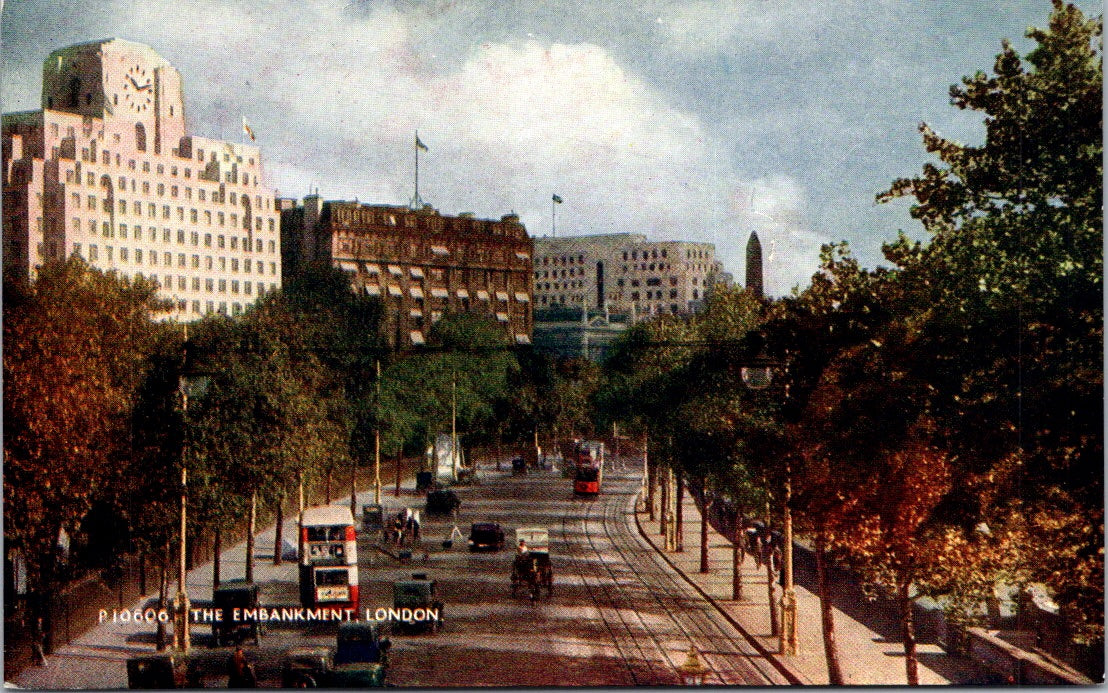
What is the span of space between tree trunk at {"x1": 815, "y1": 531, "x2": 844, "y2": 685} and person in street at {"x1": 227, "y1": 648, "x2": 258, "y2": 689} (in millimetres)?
4371

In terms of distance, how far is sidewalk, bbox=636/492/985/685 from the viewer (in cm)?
969

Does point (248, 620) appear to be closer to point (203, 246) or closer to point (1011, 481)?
point (203, 246)

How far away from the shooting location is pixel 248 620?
10141 mm

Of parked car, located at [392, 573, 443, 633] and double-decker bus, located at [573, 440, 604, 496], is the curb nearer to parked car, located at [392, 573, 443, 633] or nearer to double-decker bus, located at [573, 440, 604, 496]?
double-decker bus, located at [573, 440, 604, 496]

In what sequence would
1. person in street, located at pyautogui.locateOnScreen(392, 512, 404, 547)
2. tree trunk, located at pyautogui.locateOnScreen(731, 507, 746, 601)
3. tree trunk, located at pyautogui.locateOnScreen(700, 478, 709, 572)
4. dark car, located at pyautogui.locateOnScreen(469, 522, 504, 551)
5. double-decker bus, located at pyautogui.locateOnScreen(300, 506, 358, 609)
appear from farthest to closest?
tree trunk, located at pyautogui.locateOnScreen(700, 478, 709, 572)
tree trunk, located at pyautogui.locateOnScreen(731, 507, 746, 601)
person in street, located at pyautogui.locateOnScreen(392, 512, 404, 547)
dark car, located at pyautogui.locateOnScreen(469, 522, 504, 551)
double-decker bus, located at pyautogui.locateOnScreen(300, 506, 358, 609)

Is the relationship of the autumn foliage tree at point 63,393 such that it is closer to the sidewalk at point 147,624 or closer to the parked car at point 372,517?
the sidewalk at point 147,624

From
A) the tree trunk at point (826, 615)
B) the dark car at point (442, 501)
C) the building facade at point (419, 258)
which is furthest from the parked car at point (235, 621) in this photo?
the tree trunk at point (826, 615)

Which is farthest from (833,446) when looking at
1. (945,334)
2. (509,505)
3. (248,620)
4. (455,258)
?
(248,620)

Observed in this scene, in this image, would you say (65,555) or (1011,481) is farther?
(65,555)

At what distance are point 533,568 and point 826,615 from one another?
94.7 inches

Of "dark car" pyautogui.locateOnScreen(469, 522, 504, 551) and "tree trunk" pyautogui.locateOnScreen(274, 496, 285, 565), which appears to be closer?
"tree trunk" pyautogui.locateOnScreen(274, 496, 285, 565)

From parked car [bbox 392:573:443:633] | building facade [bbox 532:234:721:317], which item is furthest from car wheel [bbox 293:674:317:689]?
building facade [bbox 532:234:721:317]

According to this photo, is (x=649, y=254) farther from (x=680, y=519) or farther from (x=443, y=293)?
(x=680, y=519)

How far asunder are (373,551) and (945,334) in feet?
16.3
